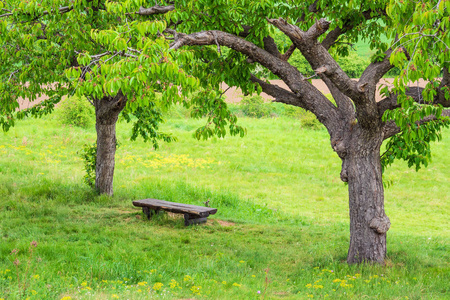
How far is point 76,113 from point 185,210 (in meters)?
17.5

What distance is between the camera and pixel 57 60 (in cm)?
918

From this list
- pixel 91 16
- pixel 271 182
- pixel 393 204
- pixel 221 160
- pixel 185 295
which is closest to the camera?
pixel 185 295

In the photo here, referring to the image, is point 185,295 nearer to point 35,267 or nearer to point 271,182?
point 35,267

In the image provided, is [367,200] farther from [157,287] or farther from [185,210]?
[185,210]

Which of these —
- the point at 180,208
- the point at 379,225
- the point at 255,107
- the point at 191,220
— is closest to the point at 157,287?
the point at 379,225

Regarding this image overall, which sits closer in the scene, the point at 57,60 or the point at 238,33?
the point at 238,33

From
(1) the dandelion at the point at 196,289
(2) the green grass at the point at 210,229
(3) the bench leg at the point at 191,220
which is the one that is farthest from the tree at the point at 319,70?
(3) the bench leg at the point at 191,220

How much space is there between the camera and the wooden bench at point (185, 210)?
9852mm

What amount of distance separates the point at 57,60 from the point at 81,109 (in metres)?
16.7

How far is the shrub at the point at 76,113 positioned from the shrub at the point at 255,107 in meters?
12.8

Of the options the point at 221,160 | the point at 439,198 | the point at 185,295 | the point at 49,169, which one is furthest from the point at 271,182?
the point at 185,295

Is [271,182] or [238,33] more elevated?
[238,33]

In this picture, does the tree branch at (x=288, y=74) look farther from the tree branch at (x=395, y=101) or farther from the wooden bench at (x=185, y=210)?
the wooden bench at (x=185, y=210)

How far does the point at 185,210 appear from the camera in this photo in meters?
9.86
